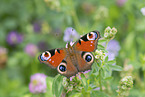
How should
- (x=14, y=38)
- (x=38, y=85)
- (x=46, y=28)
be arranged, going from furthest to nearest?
(x=14, y=38)
(x=46, y=28)
(x=38, y=85)

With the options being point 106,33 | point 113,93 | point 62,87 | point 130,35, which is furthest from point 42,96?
point 130,35

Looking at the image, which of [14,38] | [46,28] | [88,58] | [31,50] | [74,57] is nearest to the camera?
[88,58]

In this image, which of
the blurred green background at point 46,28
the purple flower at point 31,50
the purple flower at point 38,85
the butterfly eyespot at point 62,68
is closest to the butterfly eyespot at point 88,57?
the butterfly eyespot at point 62,68

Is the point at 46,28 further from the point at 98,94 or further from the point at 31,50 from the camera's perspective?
the point at 98,94

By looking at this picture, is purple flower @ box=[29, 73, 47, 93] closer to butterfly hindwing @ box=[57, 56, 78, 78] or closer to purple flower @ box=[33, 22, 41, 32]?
butterfly hindwing @ box=[57, 56, 78, 78]

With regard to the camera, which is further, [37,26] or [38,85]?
[37,26]

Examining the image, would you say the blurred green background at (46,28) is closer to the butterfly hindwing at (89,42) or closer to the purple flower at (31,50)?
the purple flower at (31,50)

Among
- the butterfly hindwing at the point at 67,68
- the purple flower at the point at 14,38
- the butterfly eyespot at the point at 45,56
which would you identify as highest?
the purple flower at the point at 14,38

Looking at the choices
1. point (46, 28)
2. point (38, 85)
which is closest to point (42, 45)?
point (46, 28)

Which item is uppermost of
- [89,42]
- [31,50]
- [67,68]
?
[31,50]

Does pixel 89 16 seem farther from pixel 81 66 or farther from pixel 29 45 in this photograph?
pixel 81 66
